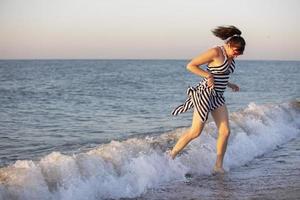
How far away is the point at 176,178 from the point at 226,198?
1.13 meters

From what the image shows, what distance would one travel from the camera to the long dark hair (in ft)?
21.0

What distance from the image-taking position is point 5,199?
516 cm

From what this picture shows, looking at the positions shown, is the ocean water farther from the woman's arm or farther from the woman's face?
the woman's face

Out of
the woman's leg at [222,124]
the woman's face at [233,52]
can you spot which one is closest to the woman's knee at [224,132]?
the woman's leg at [222,124]

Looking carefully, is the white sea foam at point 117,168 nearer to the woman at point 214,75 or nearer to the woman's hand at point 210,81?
the woman at point 214,75

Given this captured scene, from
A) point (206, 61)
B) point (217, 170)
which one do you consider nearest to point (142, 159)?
point (217, 170)

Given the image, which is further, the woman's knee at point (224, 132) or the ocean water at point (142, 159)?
the woman's knee at point (224, 132)

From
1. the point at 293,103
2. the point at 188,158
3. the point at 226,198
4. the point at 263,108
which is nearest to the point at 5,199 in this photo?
the point at 226,198

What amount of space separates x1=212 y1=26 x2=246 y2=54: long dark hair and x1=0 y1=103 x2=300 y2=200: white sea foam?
1797mm

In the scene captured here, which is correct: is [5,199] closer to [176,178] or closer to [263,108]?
[176,178]

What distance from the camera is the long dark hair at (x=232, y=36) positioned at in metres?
6.41

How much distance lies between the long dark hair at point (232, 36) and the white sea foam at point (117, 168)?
180cm

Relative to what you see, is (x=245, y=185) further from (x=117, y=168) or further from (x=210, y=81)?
(x=117, y=168)

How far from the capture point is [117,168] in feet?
21.3
